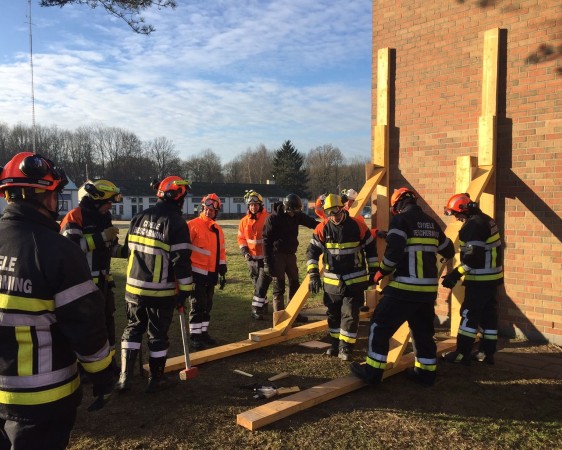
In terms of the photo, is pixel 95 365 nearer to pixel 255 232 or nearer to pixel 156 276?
pixel 156 276

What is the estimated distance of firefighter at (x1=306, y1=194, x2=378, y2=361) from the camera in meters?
5.69

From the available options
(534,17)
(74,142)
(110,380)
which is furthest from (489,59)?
(74,142)

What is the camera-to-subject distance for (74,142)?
79.6m

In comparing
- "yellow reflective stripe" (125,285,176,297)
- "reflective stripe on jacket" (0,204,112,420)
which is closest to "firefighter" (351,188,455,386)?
"yellow reflective stripe" (125,285,176,297)

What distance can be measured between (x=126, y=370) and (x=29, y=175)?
2949 millimetres

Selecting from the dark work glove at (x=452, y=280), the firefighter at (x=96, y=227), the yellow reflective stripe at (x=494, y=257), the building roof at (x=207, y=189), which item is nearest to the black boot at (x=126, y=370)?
the firefighter at (x=96, y=227)

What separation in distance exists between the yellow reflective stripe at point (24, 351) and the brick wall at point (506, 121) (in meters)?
6.31

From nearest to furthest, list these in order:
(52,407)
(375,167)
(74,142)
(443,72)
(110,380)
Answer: (52,407) → (110,380) → (443,72) → (375,167) → (74,142)

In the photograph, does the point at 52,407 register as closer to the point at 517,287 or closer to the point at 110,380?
the point at 110,380

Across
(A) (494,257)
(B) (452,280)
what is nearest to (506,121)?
(A) (494,257)

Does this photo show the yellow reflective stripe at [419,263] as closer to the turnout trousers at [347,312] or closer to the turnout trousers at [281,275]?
the turnout trousers at [347,312]

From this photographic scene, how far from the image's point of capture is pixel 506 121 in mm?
6594

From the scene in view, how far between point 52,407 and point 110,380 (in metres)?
0.33

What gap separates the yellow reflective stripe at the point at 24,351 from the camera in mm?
2340
